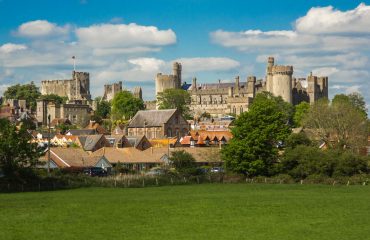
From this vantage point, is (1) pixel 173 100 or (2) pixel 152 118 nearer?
(2) pixel 152 118

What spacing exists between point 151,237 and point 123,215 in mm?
7609

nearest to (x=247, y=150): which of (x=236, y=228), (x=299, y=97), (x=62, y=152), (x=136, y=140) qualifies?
(x=62, y=152)

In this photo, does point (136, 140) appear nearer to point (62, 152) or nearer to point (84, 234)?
point (62, 152)

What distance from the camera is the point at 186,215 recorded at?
3691 cm

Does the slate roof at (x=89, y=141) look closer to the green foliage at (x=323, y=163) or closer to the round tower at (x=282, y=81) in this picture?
the green foliage at (x=323, y=163)

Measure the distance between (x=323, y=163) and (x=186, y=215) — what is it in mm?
32693

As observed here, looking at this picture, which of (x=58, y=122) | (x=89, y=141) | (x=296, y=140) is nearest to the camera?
(x=296, y=140)

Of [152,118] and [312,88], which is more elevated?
[312,88]

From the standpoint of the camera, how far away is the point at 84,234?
2975 centimetres

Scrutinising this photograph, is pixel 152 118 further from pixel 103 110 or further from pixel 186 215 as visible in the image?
pixel 186 215

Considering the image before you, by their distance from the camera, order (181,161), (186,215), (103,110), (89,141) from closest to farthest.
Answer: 1. (186,215)
2. (181,161)
3. (89,141)
4. (103,110)

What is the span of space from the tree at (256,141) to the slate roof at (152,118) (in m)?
39.4

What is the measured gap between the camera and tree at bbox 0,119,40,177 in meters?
59.5

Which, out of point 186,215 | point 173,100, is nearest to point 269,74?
point 173,100
